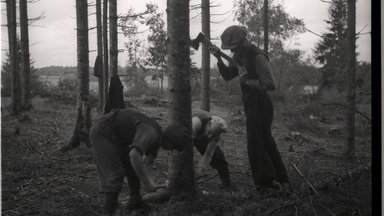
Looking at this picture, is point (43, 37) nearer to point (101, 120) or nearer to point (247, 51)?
point (101, 120)

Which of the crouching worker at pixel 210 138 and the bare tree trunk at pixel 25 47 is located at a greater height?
the bare tree trunk at pixel 25 47

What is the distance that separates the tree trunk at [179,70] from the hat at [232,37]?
1.53ft

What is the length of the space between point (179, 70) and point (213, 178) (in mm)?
1510

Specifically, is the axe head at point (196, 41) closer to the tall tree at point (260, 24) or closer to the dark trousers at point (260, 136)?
the dark trousers at point (260, 136)

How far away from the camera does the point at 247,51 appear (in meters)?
3.85

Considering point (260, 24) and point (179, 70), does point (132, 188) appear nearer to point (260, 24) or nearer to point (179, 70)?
point (179, 70)

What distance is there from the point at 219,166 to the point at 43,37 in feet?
7.00

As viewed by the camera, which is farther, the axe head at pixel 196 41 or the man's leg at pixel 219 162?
the man's leg at pixel 219 162

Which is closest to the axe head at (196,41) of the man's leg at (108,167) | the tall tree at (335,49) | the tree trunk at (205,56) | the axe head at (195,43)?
the axe head at (195,43)

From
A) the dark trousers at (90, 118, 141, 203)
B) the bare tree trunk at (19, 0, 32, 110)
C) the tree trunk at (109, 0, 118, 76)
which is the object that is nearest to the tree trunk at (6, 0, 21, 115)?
the bare tree trunk at (19, 0, 32, 110)

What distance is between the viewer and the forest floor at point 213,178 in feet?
10.2

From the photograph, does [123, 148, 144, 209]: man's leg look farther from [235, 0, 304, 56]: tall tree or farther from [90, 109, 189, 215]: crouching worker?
[235, 0, 304, 56]: tall tree

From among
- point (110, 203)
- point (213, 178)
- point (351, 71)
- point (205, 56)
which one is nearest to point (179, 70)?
point (110, 203)

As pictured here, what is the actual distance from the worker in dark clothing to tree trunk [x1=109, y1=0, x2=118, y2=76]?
494 centimetres
